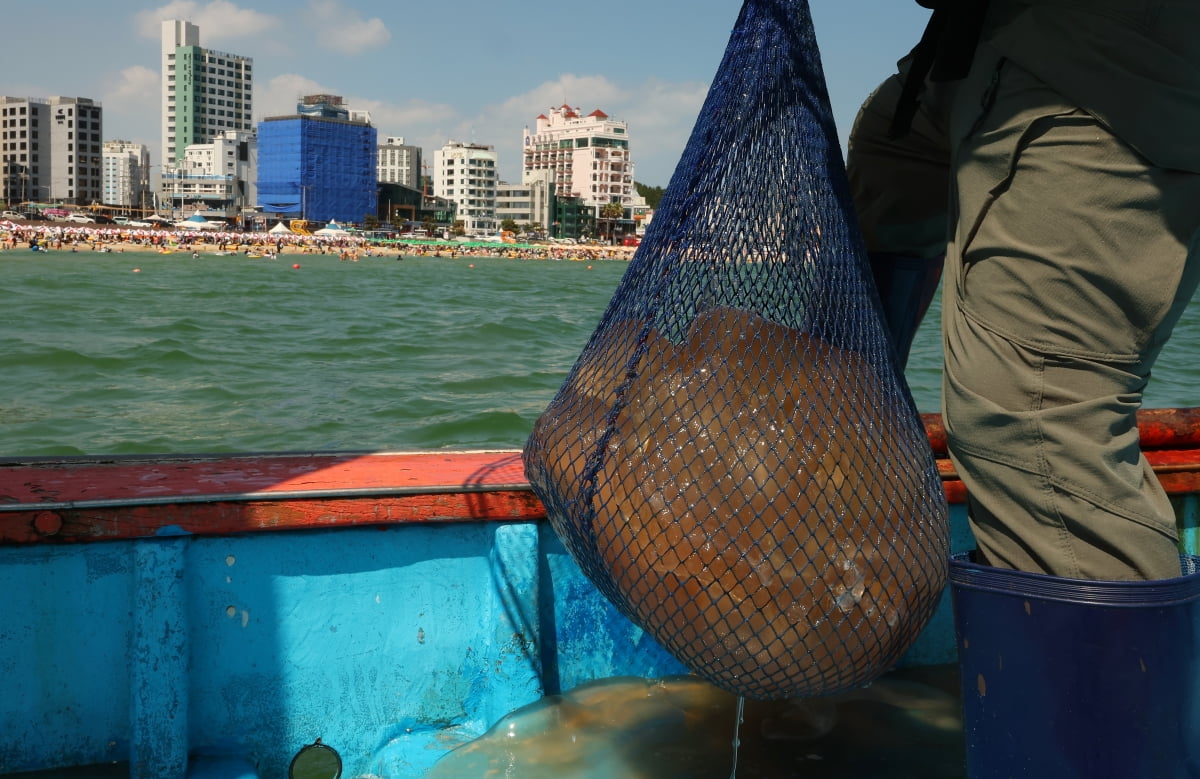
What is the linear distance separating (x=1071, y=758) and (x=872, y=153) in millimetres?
1057

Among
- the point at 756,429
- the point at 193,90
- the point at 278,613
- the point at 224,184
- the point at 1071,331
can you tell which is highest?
the point at 193,90

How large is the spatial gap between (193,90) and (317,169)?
50.8 metres

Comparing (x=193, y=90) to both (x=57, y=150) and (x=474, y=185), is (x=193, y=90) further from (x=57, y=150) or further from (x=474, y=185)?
(x=474, y=185)

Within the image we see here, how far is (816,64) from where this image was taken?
173 centimetres

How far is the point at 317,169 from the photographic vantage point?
12144 centimetres

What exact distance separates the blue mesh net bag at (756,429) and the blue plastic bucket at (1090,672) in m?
0.18

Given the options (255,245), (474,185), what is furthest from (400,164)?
(255,245)

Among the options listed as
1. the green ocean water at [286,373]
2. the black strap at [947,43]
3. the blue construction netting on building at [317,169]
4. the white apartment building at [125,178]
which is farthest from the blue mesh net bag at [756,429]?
the white apartment building at [125,178]

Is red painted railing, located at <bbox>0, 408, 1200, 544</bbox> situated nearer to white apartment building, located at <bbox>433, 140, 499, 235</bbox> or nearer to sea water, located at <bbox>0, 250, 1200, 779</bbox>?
sea water, located at <bbox>0, 250, 1200, 779</bbox>

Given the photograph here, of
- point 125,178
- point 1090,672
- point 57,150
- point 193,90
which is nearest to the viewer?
point 1090,672

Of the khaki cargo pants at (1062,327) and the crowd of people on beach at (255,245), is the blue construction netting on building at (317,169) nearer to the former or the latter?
the crowd of people on beach at (255,245)

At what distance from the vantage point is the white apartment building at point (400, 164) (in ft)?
530

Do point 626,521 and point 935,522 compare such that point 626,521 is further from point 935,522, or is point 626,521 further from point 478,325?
point 478,325

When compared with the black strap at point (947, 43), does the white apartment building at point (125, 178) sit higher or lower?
higher
